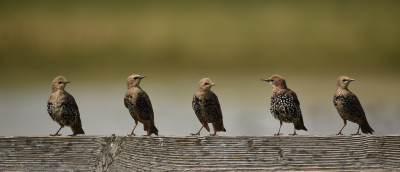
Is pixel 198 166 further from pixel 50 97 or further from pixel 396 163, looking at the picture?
pixel 50 97

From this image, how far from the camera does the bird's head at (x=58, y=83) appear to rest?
4094 mm

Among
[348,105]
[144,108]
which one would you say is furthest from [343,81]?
[144,108]

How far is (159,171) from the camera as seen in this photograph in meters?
2.20

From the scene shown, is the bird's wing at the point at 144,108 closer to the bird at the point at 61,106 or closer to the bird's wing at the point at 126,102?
the bird's wing at the point at 126,102

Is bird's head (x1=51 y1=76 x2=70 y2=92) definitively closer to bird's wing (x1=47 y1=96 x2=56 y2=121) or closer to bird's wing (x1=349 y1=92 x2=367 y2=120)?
bird's wing (x1=47 y1=96 x2=56 y2=121)

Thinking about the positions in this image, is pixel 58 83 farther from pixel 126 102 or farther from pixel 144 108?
pixel 144 108

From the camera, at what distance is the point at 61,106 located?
167 inches

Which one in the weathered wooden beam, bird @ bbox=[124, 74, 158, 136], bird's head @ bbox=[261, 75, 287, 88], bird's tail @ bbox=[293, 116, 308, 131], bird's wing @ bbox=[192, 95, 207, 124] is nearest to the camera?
the weathered wooden beam

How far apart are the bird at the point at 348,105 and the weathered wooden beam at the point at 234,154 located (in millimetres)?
2056

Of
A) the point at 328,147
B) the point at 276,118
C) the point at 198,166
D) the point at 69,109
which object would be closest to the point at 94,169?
the point at 198,166

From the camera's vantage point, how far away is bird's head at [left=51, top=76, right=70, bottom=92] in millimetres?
4094

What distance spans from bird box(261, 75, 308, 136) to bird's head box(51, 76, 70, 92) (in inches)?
87.2

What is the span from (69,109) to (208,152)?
2445 millimetres

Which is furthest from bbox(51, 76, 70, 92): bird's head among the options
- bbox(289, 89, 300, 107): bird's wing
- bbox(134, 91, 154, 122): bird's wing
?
bbox(289, 89, 300, 107): bird's wing
